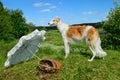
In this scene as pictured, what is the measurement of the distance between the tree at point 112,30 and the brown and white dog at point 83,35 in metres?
5.67

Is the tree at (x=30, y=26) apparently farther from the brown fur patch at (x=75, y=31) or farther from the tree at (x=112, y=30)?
the brown fur patch at (x=75, y=31)

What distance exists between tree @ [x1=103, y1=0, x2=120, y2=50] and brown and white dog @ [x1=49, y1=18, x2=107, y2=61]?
5.67 meters

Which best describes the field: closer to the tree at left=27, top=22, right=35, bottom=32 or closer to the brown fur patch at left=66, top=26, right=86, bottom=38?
the brown fur patch at left=66, top=26, right=86, bottom=38

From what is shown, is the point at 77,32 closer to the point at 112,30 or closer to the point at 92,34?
the point at 92,34

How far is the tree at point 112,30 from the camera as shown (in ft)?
61.3

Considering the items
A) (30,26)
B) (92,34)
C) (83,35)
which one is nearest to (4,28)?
(30,26)

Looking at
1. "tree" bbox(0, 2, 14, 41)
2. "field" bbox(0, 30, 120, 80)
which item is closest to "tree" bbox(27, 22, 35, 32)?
"tree" bbox(0, 2, 14, 41)

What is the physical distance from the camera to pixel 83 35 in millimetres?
12828

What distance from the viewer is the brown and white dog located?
41.5 ft

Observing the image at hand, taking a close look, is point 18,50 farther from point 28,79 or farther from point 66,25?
point 66,25

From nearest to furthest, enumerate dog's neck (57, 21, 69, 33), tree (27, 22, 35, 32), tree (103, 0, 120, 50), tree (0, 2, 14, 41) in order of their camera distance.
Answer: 1. dog's neck (57, 21, 69, 33)
2. tree (103, 0, 120, 50)
3. tree (0, 2, 14, 41)
4. tree (27, 22, 35, 32)

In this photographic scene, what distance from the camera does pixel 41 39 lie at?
13.2 meters

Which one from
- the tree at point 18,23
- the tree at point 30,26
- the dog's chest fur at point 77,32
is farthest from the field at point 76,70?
the tree at point 30,26

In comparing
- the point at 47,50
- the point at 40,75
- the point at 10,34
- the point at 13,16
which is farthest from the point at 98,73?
the point at 13,16
